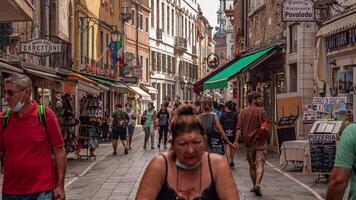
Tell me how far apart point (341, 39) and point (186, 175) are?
1515cm

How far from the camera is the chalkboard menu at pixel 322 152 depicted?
14.7 meters

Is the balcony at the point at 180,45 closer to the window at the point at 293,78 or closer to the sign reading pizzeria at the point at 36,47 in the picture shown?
the window at the point at 293,78

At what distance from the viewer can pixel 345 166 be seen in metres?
4.97

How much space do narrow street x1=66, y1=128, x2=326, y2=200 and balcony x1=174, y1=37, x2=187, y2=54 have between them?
52301mm

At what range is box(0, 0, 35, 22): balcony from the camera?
15.4m

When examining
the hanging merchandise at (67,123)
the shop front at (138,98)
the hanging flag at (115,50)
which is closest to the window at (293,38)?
the hanging merchandise at (67,123)

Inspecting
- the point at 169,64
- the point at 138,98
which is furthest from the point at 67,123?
the point at 169,64

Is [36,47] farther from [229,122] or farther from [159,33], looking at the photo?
[159,33]

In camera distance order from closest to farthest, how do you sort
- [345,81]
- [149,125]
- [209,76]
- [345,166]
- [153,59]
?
1. [345,166]
2. [345,81]
3. [149,125]
4. [209,76]
5. [153,59]

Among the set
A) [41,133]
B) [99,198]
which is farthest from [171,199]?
[99,198]

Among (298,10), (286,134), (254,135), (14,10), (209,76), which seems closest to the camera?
(254,135)

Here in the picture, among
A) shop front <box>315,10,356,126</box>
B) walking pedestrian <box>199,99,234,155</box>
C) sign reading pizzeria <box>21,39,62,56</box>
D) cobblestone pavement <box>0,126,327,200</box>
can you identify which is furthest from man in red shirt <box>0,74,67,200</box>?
sign reading pizzeria <box>21,39,62,56</box>

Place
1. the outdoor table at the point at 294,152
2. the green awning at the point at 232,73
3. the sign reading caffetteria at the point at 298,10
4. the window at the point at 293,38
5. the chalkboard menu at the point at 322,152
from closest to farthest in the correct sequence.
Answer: the chalkboard menu at the point at 322,152
the outdoor table at the point at 294,152
the sign reading caffetteria at the point at 298,10
the window at the point at 293,38
the green awning at the point at 232,73

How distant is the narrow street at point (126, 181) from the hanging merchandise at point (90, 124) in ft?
1.75
